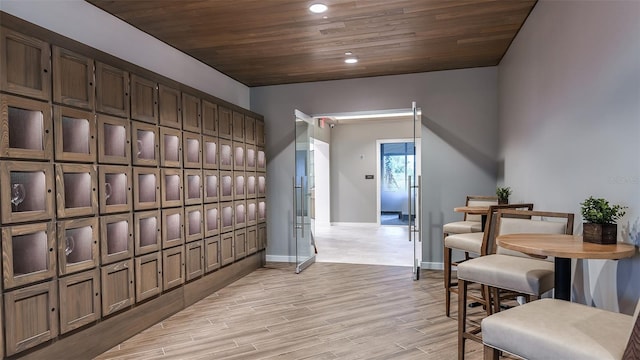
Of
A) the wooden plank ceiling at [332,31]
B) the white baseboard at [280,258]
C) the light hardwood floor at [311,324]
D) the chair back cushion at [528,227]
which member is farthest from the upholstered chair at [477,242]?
the white baseboard at [280,258]

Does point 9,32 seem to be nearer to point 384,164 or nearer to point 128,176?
point 128,176

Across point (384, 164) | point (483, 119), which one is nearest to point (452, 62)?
point (483, 119)

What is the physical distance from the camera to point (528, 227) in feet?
7.89

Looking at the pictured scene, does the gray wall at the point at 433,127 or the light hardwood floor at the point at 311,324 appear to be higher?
the gray wall at the point at 433,127

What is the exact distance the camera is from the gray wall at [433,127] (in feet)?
15.5

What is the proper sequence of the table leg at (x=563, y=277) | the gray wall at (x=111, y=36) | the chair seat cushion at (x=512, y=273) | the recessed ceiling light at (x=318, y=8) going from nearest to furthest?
the table leg at (x=563, y=277) < the chair seat cushion at (x=512, y=273) < the gray wall at (x=111, y=36) < the recessed ceiling light at (x=318, y=8)

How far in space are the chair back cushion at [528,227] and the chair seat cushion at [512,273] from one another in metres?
0.20

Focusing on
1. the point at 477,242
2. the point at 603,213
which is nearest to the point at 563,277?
the point at 603,213

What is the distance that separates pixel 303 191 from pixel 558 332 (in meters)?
3.99

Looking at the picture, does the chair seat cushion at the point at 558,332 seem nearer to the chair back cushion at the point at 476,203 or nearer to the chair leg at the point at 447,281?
the chair leg at the point at 447,281

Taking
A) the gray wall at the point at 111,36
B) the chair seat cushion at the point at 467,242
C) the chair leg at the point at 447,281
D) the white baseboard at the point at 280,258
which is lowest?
the white baseboard at the point at 280,258

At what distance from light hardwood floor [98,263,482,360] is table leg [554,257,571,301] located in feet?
2.94

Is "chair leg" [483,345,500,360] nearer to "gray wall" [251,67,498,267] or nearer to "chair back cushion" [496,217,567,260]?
"chair back cushion" [496,217,567,260]

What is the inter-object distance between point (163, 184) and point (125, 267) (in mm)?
753
